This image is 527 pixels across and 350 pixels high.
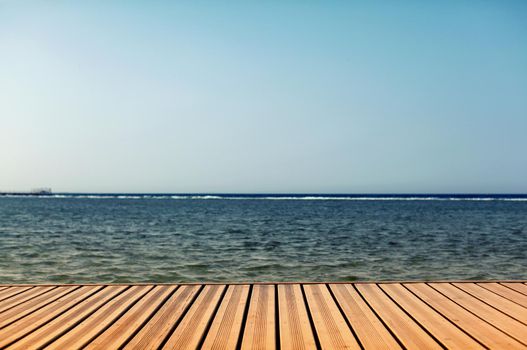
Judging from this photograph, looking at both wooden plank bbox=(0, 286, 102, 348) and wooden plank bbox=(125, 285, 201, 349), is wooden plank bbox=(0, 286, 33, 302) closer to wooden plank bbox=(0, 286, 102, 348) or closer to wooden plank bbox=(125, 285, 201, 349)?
wooden plank bbox=(0, 286, 102, 348)

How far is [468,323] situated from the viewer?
4543 millimetres

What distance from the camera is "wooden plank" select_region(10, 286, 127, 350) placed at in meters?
3.91

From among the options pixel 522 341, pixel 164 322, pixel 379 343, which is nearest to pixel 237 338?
pixel 164 322

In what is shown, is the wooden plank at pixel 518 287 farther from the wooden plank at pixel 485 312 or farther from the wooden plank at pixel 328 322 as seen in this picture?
the wooden plank at pixel 328 322

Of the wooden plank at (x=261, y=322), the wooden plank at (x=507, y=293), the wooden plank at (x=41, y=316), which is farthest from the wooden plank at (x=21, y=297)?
the wooden plank at (x=507, y=293)

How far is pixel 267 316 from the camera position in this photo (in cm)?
479

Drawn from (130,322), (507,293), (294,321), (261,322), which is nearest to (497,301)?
(507,293)

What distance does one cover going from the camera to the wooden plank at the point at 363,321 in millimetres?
3924

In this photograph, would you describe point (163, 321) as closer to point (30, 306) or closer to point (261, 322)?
point (261, 322)

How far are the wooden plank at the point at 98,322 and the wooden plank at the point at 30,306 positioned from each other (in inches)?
33.8

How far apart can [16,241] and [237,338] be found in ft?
67.5

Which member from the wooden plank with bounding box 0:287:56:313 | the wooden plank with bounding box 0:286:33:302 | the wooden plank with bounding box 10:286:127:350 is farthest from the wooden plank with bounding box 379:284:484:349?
the wooden plank with bounding box 0:286:33:302

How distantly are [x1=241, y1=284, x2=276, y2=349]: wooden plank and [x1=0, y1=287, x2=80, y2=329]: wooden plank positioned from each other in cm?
275

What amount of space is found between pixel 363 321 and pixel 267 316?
3.65 feet
